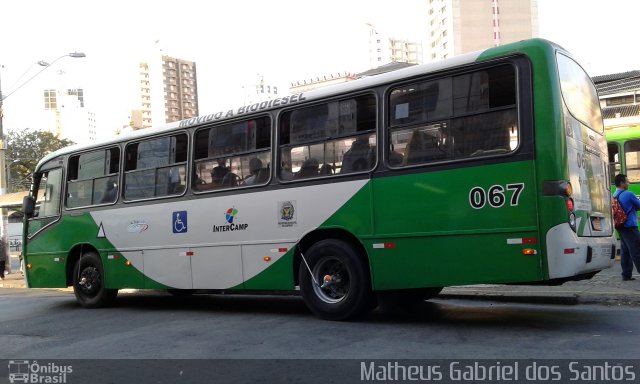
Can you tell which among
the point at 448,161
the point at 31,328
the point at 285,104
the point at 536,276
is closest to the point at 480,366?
the point at 536,276

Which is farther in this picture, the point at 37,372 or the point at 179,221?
the point at 179,221

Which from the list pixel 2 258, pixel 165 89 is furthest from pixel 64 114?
pixel 2 258

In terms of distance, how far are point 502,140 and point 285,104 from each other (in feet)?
10.1

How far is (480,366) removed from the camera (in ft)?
16.3

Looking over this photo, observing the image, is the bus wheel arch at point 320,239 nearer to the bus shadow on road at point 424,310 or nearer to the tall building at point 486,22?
the bus shadow on road at point 424,310

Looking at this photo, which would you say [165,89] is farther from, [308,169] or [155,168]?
[308,169]

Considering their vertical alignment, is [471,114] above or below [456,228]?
above

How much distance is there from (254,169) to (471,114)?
3.21 m

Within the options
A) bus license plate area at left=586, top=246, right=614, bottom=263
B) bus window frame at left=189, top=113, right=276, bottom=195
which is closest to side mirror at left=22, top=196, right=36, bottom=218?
bus window frame at left=189, top=113, right=276, bottom=195

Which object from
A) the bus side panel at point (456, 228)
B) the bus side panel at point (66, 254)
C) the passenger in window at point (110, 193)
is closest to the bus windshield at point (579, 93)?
the bus side panel at point (456, 228)

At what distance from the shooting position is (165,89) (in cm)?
15212

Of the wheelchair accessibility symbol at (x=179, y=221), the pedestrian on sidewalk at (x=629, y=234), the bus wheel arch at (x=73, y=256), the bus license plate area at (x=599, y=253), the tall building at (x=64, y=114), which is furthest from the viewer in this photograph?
the tall building at (x=64, y=114)

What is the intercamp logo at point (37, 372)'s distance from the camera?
540 cm

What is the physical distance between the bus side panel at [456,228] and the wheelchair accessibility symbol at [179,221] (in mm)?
3352
